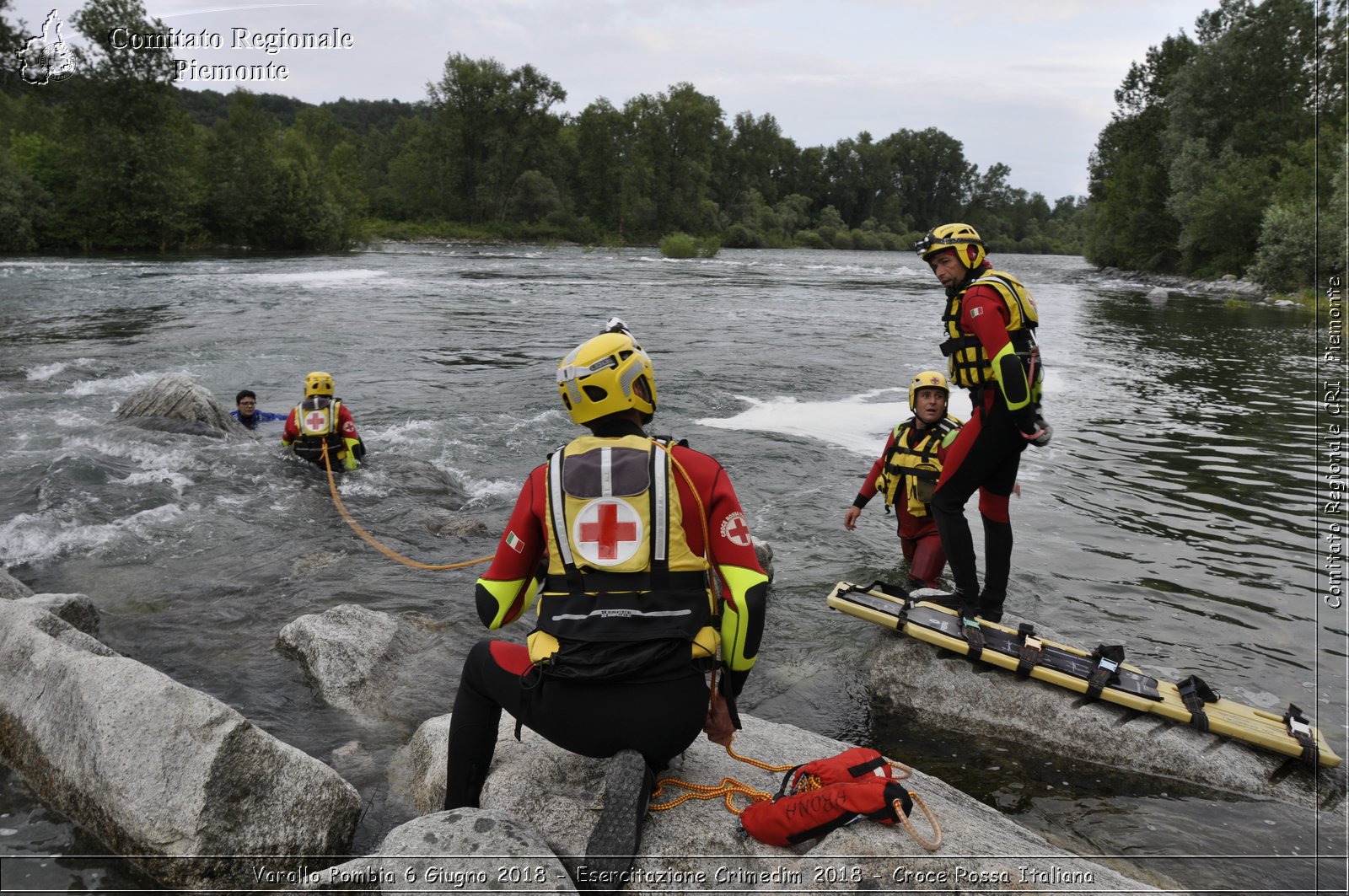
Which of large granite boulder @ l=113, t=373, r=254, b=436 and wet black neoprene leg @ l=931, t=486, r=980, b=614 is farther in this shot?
large granite boulder @ l=113, t=373, r=254, b=436

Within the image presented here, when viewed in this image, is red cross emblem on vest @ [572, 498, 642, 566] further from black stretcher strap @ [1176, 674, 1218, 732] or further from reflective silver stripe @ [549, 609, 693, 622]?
black stretcher strap @ [1176, 674, 1218, 732]

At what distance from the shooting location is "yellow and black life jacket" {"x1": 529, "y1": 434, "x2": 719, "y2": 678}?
10.7 feet

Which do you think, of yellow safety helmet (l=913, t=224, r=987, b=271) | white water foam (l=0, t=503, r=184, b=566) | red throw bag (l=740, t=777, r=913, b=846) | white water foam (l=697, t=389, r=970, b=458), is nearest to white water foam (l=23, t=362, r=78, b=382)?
white water foam (l=0, t=503, r=184, b=566)

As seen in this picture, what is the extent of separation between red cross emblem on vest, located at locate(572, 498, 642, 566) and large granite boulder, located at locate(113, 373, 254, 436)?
10580 mm

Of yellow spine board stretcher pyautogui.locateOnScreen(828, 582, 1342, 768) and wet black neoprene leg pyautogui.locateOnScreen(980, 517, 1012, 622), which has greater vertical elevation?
wet black neoprene leg pyautogui.locateOnScreen(980, 517, 1012, 622)

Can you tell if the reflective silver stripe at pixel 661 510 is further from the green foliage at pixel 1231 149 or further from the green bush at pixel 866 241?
the green bush at pixel 866 241

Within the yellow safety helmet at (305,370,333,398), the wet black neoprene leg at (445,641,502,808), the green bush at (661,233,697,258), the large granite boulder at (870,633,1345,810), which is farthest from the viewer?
the green bush at (661,233,697,258)

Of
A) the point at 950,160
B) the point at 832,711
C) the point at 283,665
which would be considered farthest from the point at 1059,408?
the point at 950,160

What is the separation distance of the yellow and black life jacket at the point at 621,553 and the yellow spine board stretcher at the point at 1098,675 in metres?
2.88

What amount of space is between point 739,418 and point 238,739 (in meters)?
11.4

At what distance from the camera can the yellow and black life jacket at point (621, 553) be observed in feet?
10.7

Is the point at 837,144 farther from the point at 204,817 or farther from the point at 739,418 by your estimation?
the point at 204,817

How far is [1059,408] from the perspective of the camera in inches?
618

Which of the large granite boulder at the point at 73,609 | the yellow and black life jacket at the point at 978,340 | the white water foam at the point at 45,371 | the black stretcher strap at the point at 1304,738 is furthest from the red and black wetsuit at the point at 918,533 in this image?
the white water foam at the point at 45,371
